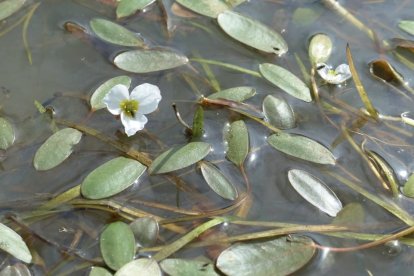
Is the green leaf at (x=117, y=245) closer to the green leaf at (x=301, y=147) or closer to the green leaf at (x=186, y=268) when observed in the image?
the green leaf at (x=186, y=268)

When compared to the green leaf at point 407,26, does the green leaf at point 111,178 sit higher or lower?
lower

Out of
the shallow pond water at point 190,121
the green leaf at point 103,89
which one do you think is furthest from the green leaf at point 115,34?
the green leaf at point 103,89

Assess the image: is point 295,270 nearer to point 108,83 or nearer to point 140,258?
point 140,258

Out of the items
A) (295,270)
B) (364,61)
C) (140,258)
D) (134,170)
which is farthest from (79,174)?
(364,61)

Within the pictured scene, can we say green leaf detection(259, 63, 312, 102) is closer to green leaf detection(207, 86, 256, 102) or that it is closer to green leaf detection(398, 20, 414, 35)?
green leaf detection(207, 86, 256, 102)

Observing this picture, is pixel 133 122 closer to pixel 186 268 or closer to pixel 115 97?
pixel 115 97

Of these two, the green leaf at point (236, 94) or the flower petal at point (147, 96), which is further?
the green leaf at point (236, 94)
